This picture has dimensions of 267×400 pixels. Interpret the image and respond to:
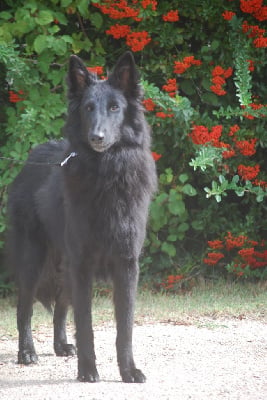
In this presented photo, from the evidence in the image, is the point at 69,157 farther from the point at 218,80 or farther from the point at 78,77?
the point at 218,80

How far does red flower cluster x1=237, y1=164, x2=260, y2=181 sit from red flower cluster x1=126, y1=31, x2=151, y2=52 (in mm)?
1472

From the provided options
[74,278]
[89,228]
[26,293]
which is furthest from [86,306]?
[26,293]

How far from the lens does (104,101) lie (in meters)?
4.46

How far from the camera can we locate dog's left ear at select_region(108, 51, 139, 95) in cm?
458

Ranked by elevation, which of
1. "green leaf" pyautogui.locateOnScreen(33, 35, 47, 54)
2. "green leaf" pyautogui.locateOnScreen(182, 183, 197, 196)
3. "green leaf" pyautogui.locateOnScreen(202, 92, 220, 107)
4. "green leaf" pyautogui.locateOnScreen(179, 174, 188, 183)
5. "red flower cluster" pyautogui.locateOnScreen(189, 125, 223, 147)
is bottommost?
"green leaf" pyautogui.locateOnScreen(182, 183, 197, 196)

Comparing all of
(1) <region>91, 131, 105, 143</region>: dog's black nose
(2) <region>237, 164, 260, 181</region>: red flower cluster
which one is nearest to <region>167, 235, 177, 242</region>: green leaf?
(2) <region>237, 164, 260, 181</region>: red flower cluster

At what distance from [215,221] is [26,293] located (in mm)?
2922

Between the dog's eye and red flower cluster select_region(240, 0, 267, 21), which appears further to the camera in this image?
red flower cluster select_region(240, 0, 267, 21)

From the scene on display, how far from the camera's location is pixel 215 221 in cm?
770

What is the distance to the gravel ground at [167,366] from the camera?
4.09 meters

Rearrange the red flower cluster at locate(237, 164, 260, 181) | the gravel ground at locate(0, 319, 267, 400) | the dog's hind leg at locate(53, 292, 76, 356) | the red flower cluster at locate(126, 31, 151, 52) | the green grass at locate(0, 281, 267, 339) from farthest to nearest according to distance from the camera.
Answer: the red flower cluster at locate(237, 164, 260, 181) → the red flower cluster at locate(126, 31, 151, 52) → the green grass at locate(0, 281, 267, 339) → the dog's hind leg at locate(53, 292, 76, 356) → the gravel ground at locate(0, 319, 267, 400)

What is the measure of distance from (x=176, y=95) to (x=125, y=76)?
2.38m

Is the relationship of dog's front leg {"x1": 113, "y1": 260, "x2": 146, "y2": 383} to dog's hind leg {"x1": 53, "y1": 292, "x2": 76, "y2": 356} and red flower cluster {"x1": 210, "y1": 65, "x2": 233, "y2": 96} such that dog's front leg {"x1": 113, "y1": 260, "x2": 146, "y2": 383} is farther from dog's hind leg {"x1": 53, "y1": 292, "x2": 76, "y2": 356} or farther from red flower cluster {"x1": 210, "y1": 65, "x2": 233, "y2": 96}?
red flower cluster {"x1": 210, "y1": 65, "x2": 233, "y2": 96}

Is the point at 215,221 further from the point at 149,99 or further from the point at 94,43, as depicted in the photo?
the point at 94,43
